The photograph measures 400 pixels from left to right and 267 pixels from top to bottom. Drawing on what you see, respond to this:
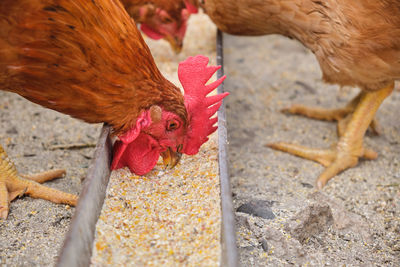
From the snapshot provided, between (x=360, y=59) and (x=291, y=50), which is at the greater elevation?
(x=360, y=59)

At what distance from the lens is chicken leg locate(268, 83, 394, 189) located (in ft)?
8.57

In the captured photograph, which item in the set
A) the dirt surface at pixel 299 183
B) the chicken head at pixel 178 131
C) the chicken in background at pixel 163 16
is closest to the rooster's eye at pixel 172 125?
the chicken head at pixel 178 131

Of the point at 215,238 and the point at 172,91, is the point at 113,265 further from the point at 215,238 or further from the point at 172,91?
the point at 172,91

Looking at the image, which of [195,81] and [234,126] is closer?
[195,81]

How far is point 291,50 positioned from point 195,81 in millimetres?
2645

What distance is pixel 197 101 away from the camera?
6.45 feet

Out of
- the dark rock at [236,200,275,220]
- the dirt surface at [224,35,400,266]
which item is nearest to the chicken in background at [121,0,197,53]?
the dirt surface at [224,35,400,266]

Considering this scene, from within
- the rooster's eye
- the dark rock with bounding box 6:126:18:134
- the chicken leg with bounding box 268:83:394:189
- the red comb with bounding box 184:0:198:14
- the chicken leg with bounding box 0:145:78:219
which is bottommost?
the dark rock with bounding box 6:126:18:134

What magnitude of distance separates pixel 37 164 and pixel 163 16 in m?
1.27

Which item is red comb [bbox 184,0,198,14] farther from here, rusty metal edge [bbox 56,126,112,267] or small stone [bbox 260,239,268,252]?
small stone [bbox 260,239,268,252]

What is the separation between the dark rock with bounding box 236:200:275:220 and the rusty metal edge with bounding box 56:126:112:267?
70 centimetres

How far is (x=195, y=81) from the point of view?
1.98 meters

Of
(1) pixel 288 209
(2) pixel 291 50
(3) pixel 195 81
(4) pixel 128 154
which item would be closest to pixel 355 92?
(2) pixel 291 50

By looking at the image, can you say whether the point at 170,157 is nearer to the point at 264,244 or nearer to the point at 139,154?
the point at 139,154
